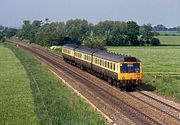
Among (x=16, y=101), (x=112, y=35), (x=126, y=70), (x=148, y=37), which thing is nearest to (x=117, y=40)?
(x=112, y=35)

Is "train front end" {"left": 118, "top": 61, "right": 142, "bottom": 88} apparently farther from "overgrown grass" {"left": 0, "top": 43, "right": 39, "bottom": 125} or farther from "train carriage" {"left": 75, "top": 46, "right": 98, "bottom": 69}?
"train carriage" {"left": 75, "top": 46, "right": 98, "bottom": 69}

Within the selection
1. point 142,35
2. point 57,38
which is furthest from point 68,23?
point 57,38

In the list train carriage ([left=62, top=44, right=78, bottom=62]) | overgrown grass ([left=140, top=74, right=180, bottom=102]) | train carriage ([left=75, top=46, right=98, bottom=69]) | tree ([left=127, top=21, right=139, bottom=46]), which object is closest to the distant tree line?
tree ([left=127, top=21, right=139, bottom=46])

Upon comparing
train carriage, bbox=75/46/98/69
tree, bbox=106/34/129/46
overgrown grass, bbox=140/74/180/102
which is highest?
train carriage, bbox=75/46/98/69

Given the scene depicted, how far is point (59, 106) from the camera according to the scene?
28.1 metres

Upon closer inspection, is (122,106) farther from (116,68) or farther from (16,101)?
(116,68)

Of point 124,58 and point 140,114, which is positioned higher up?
point 124,58

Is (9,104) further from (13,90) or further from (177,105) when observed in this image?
(177,105)

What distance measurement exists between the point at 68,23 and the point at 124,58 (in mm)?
151144

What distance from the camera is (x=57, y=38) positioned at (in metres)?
132

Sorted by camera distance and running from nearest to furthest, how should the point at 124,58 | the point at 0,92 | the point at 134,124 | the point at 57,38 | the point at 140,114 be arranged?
the point at 134,124, the point at 140,114, the point at 0,92, the point at 124,58, the point at 57,38

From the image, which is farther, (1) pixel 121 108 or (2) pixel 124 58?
(2) pixel 124 58

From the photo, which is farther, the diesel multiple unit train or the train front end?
the diesel multiple unit train

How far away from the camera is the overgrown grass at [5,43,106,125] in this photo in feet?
77.2
